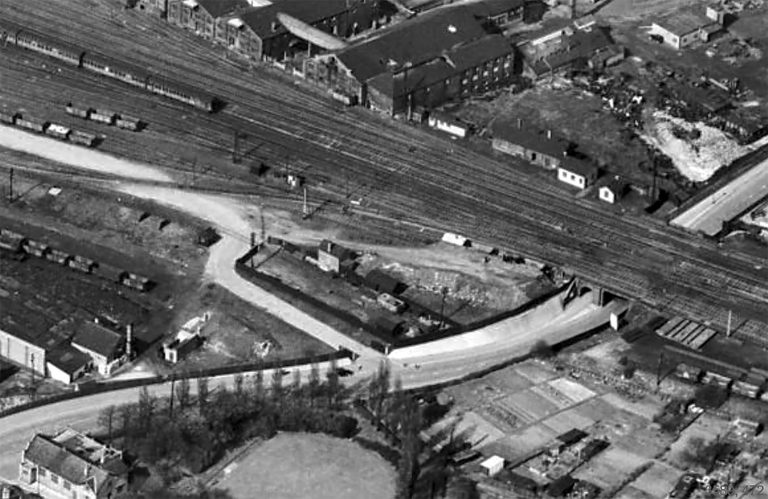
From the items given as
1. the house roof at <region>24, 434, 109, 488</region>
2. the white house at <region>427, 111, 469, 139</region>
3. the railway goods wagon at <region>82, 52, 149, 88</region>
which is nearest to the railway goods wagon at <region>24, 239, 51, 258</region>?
the house roof at <region>24, 434, 109, 488</region>

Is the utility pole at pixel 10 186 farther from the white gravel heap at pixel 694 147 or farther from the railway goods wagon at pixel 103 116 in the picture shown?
the white gravel heap at pixel 694 147

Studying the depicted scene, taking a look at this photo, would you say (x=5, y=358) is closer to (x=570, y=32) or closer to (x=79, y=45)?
(x=79, y=45)

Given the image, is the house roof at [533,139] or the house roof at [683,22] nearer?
the house roof at [533,139]

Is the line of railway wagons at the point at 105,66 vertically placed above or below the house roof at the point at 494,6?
below

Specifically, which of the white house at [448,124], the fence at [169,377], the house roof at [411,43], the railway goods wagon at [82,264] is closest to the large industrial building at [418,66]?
the house roof at [411,43]

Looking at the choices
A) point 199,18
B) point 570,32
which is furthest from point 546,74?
point 199,18

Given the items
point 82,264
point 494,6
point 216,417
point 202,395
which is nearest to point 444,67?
point 494,6

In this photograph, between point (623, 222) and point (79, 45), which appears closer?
point (623, 222)

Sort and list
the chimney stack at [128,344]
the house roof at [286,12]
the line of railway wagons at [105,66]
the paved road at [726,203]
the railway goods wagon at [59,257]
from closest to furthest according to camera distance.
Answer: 1. the chimney stack at [128,344]
2. the railway goods wagon at [59,257]
3. the paved road at [726,203]
4. the line of railway wagons at [105,66]
5. the house roof at [286,12]
